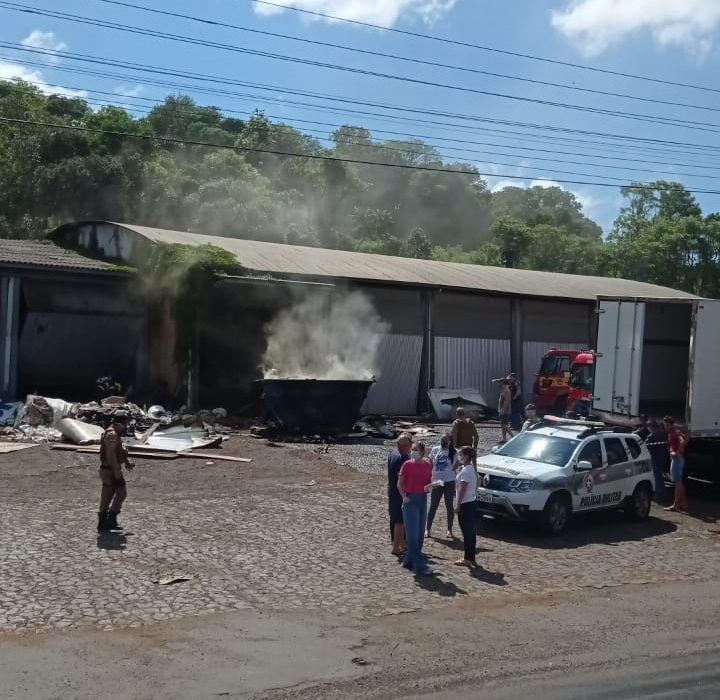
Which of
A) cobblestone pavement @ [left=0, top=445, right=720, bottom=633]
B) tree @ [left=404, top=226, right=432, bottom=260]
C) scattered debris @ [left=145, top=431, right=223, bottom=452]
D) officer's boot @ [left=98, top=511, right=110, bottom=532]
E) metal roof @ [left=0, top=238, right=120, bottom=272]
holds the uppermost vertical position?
tree @ [left=404, top=226, right=432, bottom=260]

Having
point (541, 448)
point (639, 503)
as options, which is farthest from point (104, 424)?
point (639, 503)

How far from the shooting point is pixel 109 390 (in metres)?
26.1

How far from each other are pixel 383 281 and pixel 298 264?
8.92 ft

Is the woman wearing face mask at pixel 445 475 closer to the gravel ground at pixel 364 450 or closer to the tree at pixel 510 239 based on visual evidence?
the gravel ground at pixel 364 450

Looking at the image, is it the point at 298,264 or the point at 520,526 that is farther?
the point at 298,264

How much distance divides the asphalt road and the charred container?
14747mm

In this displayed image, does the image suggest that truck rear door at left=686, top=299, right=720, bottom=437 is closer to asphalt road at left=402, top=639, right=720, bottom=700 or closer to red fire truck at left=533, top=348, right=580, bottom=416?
asphalt road at left=402, top=639, right=720, bottom=700

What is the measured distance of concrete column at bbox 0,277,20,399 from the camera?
82.3 ft

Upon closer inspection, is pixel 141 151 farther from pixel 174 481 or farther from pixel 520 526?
pixel 520 526

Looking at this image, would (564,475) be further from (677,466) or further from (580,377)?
(580,377)

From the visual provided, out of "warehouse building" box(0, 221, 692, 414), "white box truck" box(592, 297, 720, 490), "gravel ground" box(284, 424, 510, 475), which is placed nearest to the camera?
"white box truck" box(592, 297, 720, 490)

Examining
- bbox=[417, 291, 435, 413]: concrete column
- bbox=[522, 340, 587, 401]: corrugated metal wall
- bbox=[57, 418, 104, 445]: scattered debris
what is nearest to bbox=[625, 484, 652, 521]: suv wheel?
bbox=[57, 418, 104, 445]: scattered debris

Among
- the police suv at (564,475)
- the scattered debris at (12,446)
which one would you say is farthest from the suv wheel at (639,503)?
the scattered debris at (12,446)

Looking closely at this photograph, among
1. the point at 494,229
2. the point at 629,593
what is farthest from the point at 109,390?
the point at 494,229
